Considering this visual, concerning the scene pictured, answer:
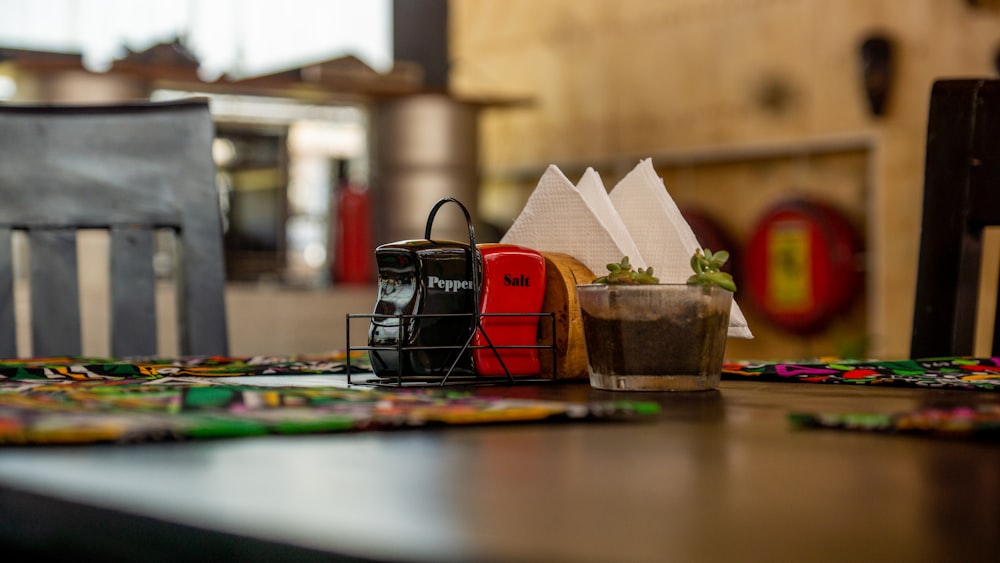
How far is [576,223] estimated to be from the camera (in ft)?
3.49

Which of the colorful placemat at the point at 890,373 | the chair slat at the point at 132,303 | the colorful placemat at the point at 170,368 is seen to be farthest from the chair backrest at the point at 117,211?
the colorful placemat at the point at 890,373

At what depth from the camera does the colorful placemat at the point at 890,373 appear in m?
0.91

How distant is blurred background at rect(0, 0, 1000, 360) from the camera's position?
4590 millimetres

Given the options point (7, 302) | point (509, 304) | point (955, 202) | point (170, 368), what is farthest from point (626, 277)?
point (7, 302)

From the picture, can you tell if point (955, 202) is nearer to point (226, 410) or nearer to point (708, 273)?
point (708, 273)

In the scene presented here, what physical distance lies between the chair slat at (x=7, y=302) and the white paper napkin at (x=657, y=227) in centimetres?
77

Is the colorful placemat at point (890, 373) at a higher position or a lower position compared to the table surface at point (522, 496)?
lower

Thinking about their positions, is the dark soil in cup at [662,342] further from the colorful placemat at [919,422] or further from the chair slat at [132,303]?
the chair slat at [132,303]

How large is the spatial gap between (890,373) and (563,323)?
0.92ft

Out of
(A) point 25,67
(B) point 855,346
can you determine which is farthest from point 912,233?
(A) point 25,67

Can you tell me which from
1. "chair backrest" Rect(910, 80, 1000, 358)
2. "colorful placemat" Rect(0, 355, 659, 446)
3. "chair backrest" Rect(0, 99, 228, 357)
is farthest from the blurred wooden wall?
"colorful placemat" Rect(0, 355, 659, 446)

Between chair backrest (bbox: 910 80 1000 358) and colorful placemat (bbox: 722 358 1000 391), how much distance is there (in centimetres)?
30

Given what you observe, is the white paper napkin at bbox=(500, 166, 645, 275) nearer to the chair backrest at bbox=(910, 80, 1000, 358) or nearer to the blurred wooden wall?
the chair backrest at bbox=(910, 80, 1000, 358)

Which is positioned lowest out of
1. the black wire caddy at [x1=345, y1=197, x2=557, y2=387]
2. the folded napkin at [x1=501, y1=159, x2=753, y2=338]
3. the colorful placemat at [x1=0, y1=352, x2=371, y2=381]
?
the colorful placemat at [x1=0, y1=352, x2=371, y2=381]
